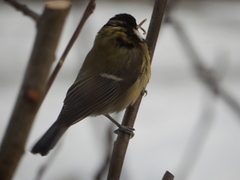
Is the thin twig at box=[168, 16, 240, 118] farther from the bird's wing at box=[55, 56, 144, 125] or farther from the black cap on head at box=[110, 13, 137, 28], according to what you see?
the black cap on head at box=[110, 13, 137, 28]

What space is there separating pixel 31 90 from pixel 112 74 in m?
1.86

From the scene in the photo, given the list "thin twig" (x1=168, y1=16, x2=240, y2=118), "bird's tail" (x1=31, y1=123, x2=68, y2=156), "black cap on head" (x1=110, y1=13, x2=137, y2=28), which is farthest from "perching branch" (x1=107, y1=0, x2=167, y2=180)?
"black cap on head" (x1=110, y1=13, x2=137, y2=28)

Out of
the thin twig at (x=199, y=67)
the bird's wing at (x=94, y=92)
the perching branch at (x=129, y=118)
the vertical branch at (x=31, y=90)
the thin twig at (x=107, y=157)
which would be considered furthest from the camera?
the bird's wing at (x=94, y=92)

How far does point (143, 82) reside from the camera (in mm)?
2404

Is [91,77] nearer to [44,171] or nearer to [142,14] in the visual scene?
[44,171]

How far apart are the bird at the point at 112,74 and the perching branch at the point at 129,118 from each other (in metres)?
0.14

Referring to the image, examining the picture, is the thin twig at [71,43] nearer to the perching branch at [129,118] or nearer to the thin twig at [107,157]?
the thin twig at [107,157]

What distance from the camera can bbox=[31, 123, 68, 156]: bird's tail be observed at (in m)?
1.46

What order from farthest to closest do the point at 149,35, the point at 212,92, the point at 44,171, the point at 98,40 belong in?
the point at 98,40, the point at 149,35, the point at 212,92, the point at 44,171

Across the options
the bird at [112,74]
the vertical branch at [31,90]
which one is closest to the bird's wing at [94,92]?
the bird at [112,74]

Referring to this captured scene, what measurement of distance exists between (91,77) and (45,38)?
1.79 meters

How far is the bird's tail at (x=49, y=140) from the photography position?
1.46 meters

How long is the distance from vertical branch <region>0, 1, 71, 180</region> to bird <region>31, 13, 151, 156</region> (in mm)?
1528

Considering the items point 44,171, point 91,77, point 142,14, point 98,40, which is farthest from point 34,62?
point 142,14
